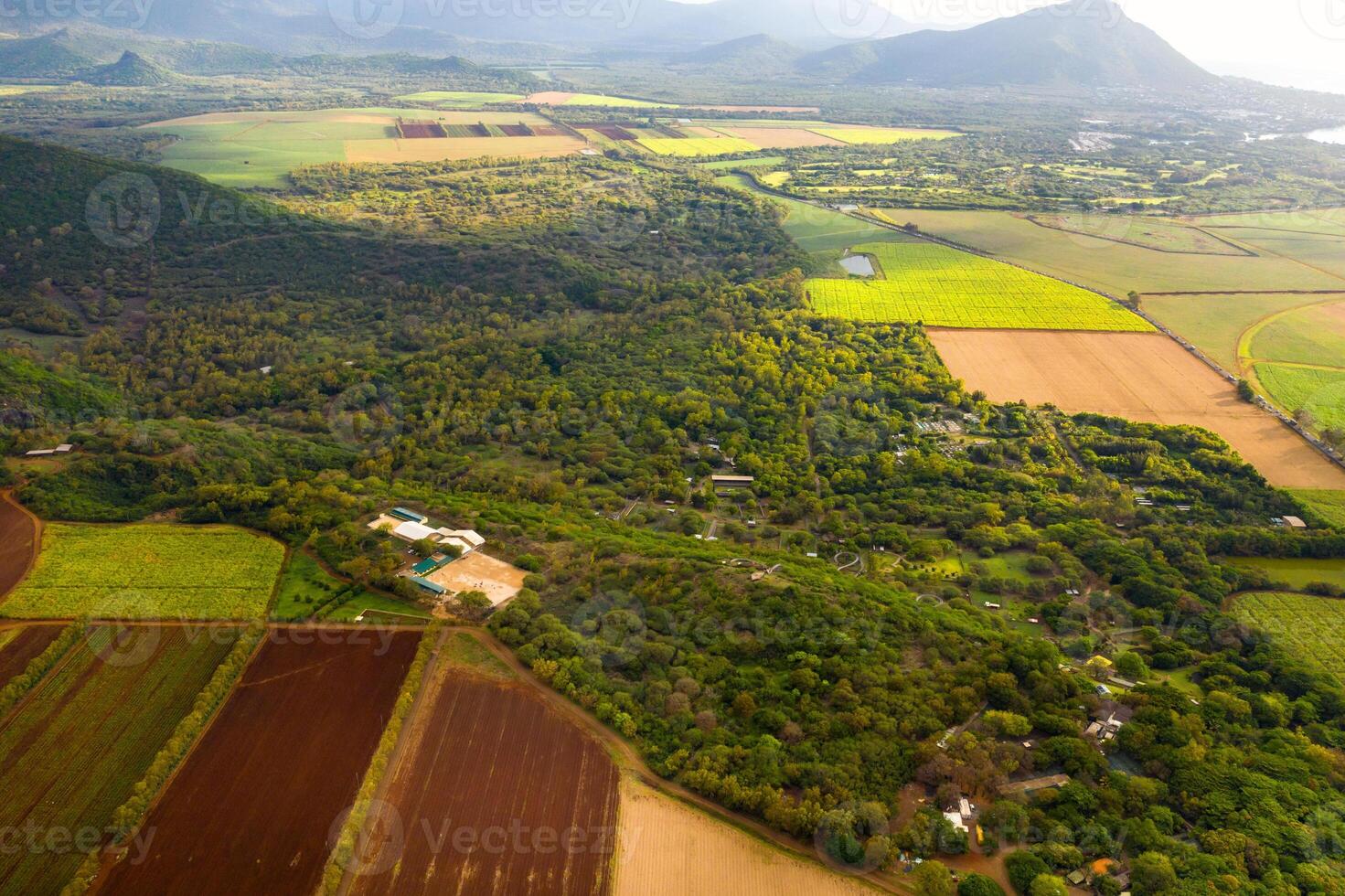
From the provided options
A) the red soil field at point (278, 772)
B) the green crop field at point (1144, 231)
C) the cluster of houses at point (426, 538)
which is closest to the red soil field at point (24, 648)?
the red soil field at point (278, 772)

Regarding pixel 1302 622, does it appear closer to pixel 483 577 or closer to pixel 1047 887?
pixel 1047 887

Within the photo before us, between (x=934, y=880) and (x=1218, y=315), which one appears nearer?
(x=934, y=880)

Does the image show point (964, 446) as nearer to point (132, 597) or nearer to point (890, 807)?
point (890, 807)

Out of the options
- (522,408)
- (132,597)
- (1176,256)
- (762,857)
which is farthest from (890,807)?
(1176,256)

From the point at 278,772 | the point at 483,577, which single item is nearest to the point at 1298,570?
the point at 483,577

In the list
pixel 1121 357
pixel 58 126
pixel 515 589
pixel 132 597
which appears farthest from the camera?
pixel 58 126
